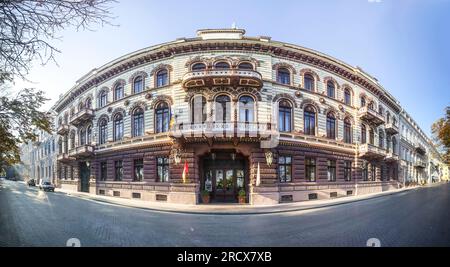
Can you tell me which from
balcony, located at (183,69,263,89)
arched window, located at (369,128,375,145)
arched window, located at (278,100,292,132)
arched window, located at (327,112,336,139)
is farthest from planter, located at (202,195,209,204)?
arched window, located at (369,128,375,145)

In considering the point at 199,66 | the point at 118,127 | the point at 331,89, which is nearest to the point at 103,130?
the point at 118,127

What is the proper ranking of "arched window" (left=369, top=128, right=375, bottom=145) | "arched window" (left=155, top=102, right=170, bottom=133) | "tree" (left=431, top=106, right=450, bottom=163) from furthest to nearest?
1. "arched window" (left=369, top=128, right=375, bottom=145)
2. "arched window" (left=155, top=102, right=170, bottom=133)
3. "tree" (left=431, top=106, right=450, bottom=163)

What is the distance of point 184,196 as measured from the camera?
280cm

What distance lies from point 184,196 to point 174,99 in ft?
4.68

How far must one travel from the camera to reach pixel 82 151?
124 inches

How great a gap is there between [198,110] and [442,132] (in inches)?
122

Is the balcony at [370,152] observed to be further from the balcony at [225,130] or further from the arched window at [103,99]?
the arched window at [103,99]

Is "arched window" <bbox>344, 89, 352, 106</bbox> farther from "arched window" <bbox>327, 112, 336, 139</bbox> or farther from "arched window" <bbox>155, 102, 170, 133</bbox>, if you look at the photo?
"arched window" <bbox>155, 102, 170, 133</bbox>

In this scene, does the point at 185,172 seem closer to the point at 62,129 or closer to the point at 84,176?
the point at 84,176

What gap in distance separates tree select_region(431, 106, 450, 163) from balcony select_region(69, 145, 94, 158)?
15.8 ft

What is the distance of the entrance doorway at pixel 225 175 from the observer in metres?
2.88

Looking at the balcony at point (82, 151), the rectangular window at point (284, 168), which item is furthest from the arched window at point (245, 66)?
the balcony at point (82, 151)

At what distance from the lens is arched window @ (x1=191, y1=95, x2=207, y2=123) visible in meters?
2.83
